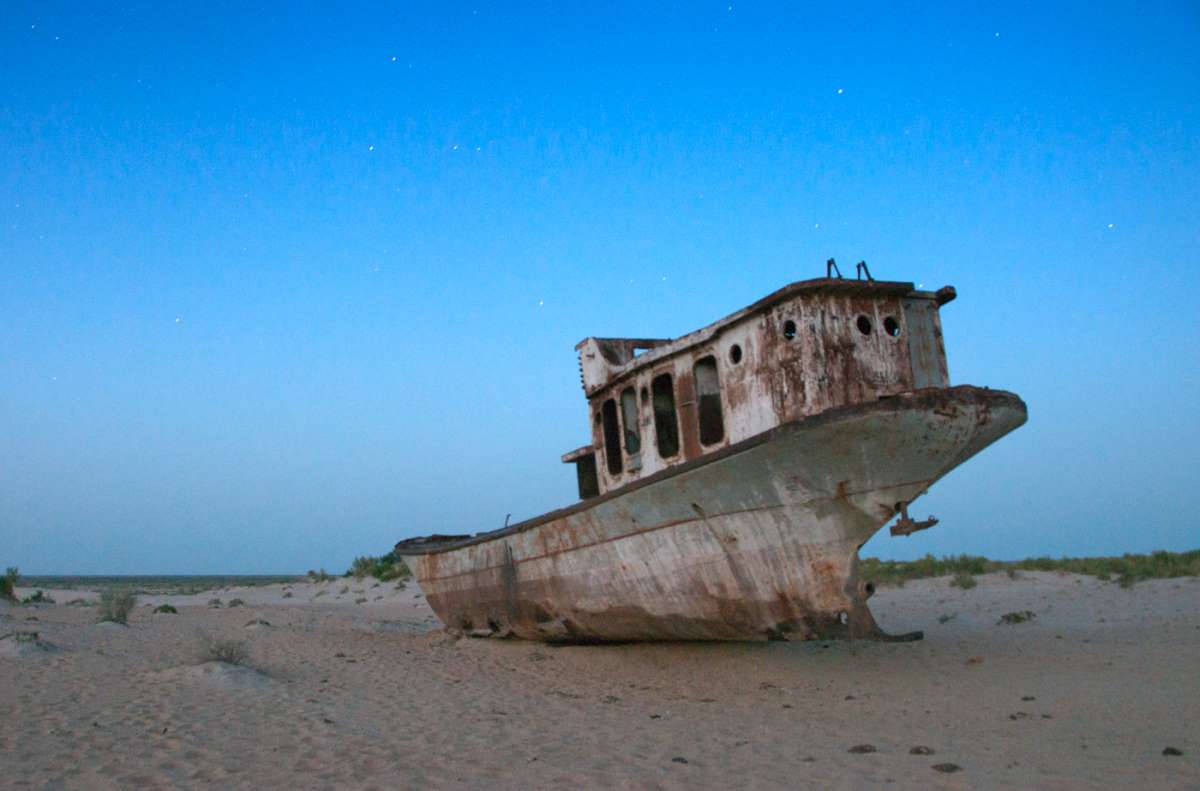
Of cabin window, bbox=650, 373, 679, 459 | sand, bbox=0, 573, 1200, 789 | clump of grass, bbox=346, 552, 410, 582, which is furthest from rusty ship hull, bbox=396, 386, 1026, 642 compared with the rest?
clump of grass, bbox=346, 552, 410, 582

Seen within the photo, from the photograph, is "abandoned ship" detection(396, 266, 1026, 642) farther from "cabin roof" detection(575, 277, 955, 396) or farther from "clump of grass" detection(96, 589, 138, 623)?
"clump of grass" detection(96, 589, 138, 623)

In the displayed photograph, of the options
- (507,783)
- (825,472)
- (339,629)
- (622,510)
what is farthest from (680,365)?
(339,629)

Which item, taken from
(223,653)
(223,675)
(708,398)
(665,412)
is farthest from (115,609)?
(708,398)

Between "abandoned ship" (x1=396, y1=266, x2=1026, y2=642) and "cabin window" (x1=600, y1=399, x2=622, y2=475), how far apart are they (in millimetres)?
896

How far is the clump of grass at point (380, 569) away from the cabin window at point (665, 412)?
20649 millimetres

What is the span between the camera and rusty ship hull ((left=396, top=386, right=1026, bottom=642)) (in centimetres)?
730

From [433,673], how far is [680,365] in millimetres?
4330

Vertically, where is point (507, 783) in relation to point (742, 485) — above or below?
below

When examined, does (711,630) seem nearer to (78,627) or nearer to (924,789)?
(924,789)


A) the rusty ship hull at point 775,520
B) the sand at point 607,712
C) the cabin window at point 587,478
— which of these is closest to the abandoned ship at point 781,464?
the rusty ship hull at point 775,520

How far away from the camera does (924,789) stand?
4.45m

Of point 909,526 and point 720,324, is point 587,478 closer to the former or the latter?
point 720,324

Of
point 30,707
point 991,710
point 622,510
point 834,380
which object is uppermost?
point 834,380

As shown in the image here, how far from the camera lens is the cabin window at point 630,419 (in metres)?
10.3
